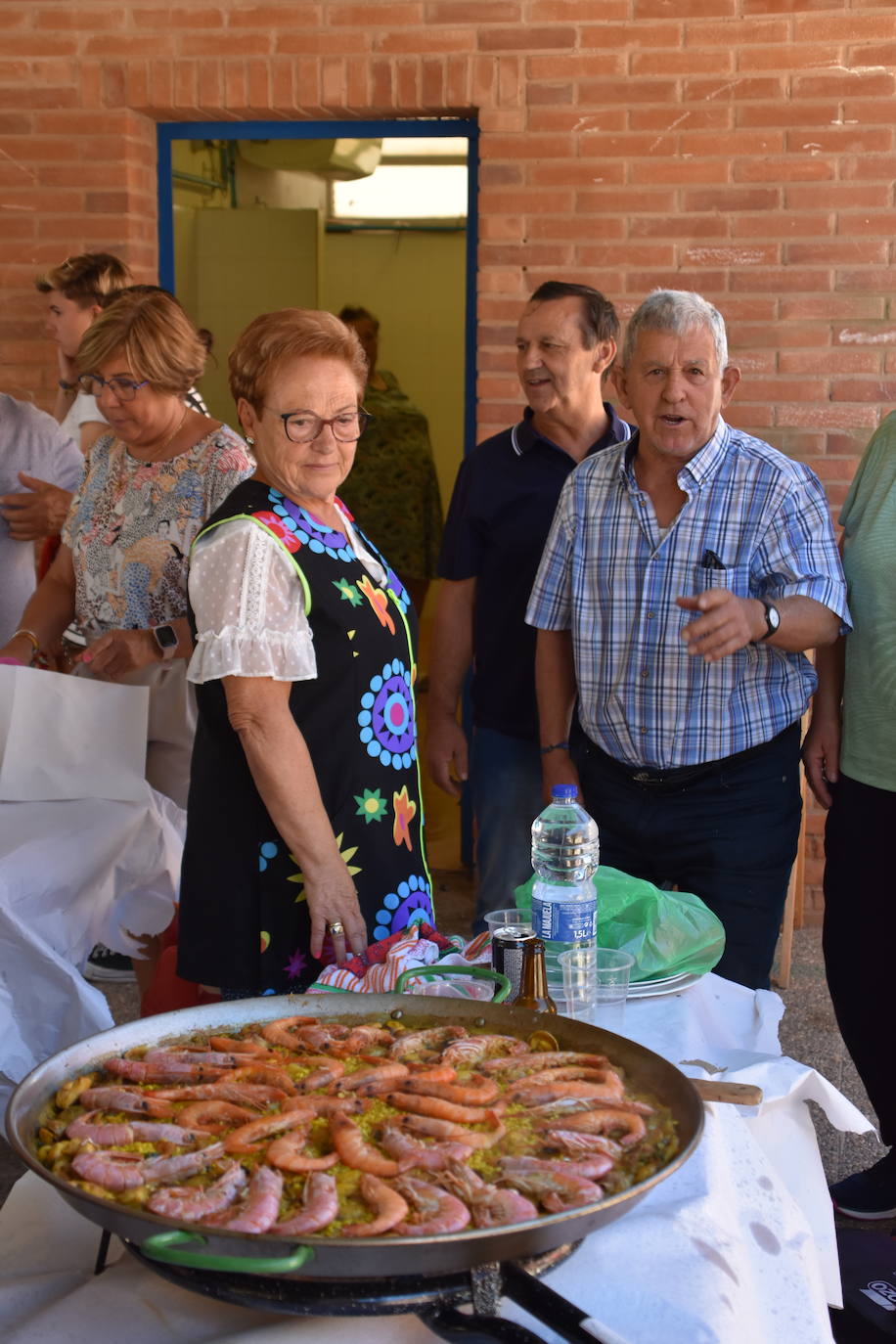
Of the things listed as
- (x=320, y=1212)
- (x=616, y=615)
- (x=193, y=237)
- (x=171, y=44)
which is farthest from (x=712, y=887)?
(x=193, y=237)

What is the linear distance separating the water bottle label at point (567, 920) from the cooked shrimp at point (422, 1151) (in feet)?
1.78

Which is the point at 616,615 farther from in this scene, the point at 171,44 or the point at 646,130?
the point at 171,44

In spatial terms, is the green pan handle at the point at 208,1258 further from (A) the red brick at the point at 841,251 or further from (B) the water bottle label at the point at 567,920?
(A) the red brick at the point at 841,251

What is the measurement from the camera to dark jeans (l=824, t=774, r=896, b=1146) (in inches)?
115

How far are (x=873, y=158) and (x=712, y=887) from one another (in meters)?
2.92

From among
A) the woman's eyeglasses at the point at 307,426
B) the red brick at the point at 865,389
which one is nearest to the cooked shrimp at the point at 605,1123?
the woman's eyeglasses at the point at 307,426

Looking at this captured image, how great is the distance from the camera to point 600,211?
15.3 ft

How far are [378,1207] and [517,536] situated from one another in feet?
7.67

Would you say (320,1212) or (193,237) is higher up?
(193,237)

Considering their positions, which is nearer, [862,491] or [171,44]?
[862,491]

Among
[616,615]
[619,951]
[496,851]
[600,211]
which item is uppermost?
[600,211]

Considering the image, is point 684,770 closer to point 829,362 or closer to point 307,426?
point 307,426

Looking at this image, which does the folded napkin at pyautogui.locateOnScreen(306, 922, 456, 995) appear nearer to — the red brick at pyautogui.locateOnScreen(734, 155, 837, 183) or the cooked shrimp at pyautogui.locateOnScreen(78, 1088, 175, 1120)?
the cooked shrimp at pyautogui.locateOnScreen(78, 1088, 175, 1120)

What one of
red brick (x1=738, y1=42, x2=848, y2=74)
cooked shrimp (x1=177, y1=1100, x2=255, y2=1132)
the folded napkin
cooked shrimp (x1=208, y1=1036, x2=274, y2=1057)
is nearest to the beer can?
the folded napkin
